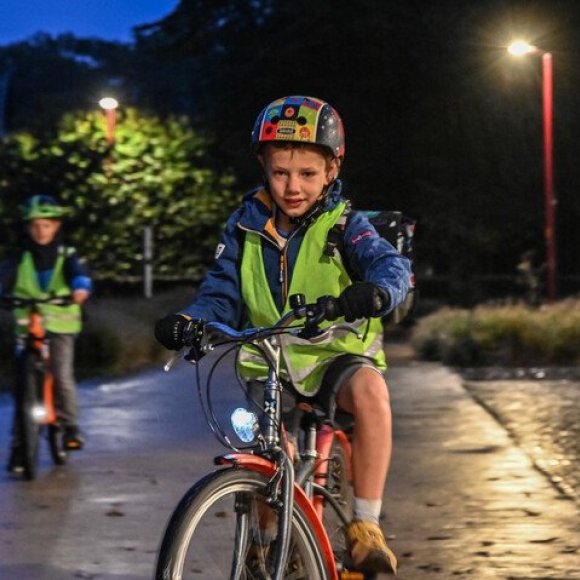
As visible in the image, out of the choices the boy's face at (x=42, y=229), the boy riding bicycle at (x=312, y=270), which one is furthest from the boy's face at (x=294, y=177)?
the boy's face at (x=42, y=229)

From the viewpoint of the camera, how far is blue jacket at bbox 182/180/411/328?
5121mm

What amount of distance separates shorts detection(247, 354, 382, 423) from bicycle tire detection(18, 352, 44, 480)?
4107mm

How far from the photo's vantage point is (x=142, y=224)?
1112 inches

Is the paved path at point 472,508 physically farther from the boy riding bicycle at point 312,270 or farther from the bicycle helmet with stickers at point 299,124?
the bicycle helmet with stickers at point 299,124

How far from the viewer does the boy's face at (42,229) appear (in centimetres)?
962

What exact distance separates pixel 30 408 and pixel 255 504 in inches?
188

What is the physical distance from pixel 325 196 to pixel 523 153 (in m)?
32.0

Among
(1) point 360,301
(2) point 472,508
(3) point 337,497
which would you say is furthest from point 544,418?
(1) point 360,301

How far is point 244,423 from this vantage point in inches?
188

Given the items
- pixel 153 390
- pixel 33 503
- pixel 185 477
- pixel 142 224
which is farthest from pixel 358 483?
pixel 142 224

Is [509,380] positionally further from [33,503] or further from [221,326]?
[221,326]

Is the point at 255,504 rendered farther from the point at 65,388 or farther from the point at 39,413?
the point at 65,388

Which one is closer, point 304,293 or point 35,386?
point 304,293

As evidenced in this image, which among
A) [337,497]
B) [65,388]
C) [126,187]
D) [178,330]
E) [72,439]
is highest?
[126,187]
